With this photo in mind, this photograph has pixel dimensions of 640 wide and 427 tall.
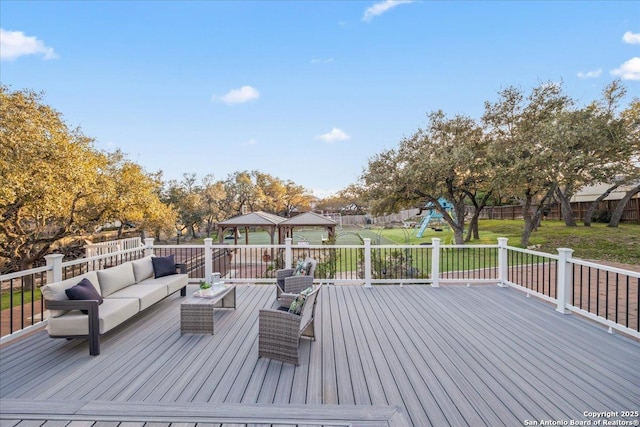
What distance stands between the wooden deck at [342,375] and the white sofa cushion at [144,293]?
11.9 inches

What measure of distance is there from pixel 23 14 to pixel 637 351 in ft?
47.1

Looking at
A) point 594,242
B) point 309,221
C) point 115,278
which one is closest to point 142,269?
point 115,278

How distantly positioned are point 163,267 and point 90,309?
207cm

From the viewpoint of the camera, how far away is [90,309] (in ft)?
10.3

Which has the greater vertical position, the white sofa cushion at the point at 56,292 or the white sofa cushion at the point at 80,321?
the white sofa cushion at the point at 56,292

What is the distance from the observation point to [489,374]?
2693 millimetres

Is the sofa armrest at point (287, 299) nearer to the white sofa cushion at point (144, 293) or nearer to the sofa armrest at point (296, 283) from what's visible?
the sofa armrest at point (296, 283)

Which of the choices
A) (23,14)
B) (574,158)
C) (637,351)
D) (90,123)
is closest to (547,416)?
(637,351)

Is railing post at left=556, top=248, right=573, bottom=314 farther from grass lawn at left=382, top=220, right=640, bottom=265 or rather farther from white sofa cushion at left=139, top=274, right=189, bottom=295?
grass lawn at left=382, top=220, right=640, bottom=265

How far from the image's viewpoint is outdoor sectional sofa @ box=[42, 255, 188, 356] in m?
3.15

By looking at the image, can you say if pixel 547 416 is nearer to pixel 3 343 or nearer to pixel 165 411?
pixel 165 411

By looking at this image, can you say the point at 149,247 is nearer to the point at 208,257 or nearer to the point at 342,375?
the point at 208,257

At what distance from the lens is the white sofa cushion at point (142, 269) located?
189 inches

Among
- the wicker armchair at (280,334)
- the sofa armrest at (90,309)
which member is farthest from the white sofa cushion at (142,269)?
the wicker armchair at (280,334)
